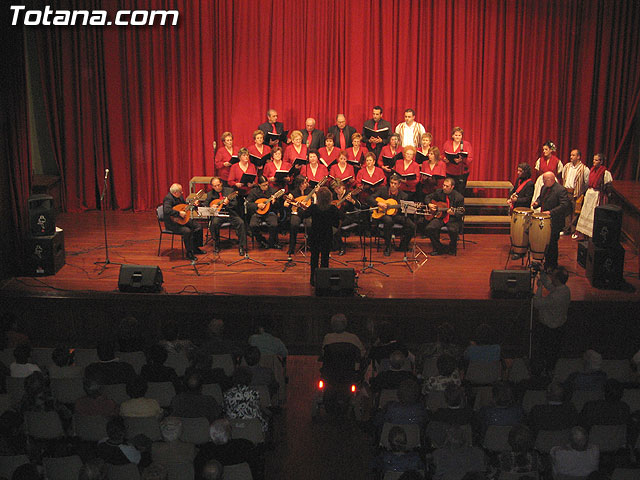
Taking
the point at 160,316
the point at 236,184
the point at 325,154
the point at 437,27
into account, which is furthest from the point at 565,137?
the point at 160,316

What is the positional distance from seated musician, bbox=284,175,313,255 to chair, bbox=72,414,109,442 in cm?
539

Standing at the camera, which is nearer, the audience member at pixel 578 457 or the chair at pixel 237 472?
the chair at pixel 237 472

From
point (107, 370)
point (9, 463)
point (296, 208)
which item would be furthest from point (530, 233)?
point (9, 463)

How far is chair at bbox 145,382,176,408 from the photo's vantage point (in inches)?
256

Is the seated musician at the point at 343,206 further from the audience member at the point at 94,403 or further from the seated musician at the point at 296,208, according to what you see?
the audience member at the point at 94,403

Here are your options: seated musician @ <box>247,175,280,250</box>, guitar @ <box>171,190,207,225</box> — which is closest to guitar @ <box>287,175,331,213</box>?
seated musician @ <box>247,175,280,250</box>

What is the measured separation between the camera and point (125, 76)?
13.8 m

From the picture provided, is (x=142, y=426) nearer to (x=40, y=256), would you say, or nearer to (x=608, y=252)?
(x=40, y=256)

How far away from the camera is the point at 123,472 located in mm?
5176

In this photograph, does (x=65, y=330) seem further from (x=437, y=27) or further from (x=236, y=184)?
(x=437, y=27)

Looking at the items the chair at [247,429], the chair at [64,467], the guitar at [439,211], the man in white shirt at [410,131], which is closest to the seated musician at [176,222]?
the guitar at [439,211]

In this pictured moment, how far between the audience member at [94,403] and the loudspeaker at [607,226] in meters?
6.39

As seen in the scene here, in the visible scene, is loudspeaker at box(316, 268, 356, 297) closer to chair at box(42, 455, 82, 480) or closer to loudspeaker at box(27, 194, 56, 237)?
loudspeaker at box(27, 194, 56, 237)

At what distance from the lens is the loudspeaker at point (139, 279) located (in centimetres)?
923
